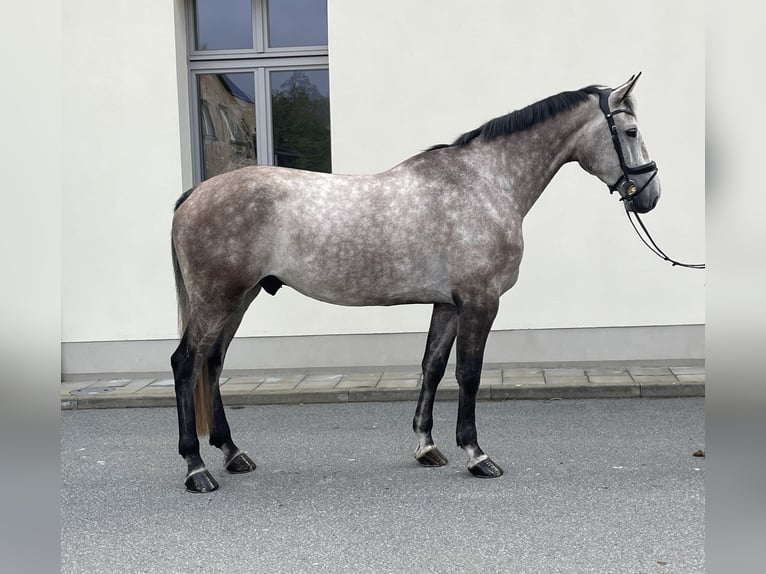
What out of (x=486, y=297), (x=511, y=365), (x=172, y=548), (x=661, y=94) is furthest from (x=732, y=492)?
(x=661, y=94)

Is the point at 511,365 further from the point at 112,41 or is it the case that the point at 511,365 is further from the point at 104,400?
the point at 112,41

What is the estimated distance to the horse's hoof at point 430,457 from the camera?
392cm

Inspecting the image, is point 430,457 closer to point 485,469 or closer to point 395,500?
point 485,469

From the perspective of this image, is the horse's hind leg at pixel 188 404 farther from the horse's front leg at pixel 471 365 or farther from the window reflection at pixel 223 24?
the window reflection at pixel 223 24

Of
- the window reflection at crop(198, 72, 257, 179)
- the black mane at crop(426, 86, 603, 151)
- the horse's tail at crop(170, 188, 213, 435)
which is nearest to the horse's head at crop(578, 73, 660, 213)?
the black mane at crop(426, 86, 603, 151)

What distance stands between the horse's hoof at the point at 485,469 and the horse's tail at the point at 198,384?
Answer: 1.51m

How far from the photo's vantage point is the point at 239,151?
7098 millimetres

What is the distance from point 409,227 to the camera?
11.8ft

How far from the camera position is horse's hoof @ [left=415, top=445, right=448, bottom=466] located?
12.9 feet

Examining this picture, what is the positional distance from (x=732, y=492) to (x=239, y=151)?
270 inches

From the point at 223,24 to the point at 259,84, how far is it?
0.70 metres

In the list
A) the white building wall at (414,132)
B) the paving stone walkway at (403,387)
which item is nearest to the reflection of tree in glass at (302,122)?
the white building wall at (414,132)

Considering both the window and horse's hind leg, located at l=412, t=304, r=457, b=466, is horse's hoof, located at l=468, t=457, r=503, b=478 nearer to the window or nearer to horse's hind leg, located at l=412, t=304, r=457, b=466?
horse's hind leg, located at l=412, t=304, r=457, b=466

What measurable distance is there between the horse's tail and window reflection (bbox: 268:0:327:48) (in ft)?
11.7
